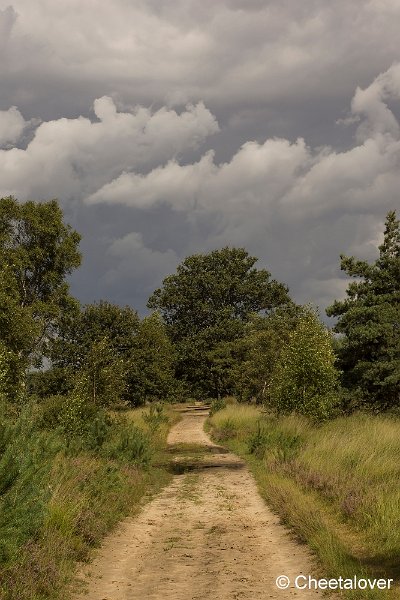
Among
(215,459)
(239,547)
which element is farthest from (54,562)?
(215,459)

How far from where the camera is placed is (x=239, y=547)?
918 cm

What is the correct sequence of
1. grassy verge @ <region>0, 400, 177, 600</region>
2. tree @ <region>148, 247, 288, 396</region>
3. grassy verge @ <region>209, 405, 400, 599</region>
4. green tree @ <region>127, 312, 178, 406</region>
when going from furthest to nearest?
tree @ <region>148, 247, 288, 396</region>, green tree @ <region>127, 312, 178, 406</region>, grassy verge @ <region>209, 405, 400, 599</region>, grassy verge @ <region>0, 400, 177, 600</region>

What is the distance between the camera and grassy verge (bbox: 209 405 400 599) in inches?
315

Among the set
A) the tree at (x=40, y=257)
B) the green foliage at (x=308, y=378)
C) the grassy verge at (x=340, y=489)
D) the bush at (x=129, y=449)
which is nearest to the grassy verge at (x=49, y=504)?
the bush at (x=129, y=449)

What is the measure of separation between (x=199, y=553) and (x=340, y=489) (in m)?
3.84

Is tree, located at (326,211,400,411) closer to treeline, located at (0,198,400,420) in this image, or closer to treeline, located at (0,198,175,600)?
treeline, located at (0,198,400,420)

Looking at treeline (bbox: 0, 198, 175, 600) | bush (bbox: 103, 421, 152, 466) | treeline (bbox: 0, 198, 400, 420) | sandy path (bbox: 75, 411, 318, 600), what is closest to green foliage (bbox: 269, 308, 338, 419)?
treeline (bbox: 0, 198, 400, 420)

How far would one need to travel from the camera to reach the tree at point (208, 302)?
64.2 m

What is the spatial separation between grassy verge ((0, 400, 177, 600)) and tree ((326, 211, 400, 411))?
14666 mm

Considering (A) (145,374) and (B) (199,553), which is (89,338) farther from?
(B) (199,553)

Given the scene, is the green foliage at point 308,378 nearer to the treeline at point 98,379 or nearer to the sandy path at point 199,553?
the treeline at point 98,379

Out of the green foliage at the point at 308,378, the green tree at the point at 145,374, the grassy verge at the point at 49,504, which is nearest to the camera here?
the grassy verge at the point at 49,504

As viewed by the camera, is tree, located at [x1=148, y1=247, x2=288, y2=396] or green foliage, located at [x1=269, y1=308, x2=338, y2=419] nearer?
green foliage, located at [x1=269, y1=308, x2=338, y2=419]

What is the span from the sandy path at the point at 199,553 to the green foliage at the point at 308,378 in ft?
31.1
